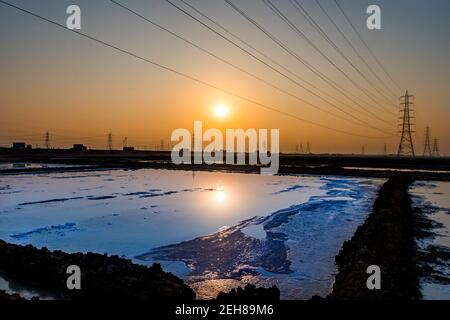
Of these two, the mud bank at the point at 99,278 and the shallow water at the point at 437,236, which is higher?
the mud bank at the point at 99,278

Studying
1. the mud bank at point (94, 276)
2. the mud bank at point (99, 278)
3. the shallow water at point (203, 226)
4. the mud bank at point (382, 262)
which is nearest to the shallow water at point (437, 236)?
the mud bank at point (382, 262)

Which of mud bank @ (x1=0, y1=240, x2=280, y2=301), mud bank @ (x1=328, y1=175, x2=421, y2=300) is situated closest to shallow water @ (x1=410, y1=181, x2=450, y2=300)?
mud bank @ (x1=328, y1=175, x2=421, y2=300)

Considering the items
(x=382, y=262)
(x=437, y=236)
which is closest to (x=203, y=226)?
(x=382, y=262)

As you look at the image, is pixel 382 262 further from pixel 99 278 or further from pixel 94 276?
pixel 94 276

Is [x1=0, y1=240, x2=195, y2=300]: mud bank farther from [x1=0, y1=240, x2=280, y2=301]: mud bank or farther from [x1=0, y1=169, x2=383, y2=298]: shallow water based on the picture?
[x1=0, y1=169, x2=383, y2=298]: shallow water

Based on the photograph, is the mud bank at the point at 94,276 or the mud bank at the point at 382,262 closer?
the mud bank at the point at 382,262

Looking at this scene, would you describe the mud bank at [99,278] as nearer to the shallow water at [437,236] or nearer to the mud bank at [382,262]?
the mud bank at [382,262]
